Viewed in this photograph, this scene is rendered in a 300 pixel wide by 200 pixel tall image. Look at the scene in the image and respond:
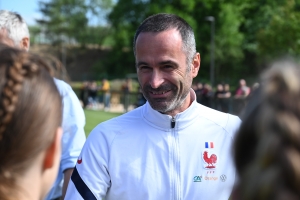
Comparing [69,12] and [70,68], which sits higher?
[69,12]

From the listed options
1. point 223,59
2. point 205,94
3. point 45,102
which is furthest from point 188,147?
point 223,59

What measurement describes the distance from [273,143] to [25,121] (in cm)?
81

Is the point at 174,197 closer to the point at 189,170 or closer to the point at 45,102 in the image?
the point at 189,170

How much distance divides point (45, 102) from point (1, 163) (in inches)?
9.3

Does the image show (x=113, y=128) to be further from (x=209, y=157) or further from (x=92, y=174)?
(x=209, y=157)

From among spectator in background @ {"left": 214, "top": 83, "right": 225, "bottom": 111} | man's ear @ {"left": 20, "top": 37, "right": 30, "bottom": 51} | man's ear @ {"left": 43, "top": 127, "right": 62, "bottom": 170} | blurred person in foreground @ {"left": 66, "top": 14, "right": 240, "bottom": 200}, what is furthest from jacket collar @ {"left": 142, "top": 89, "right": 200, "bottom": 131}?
spectator in background @ {"left": 214, "top": 83, "right": 225, "bottom": 111}

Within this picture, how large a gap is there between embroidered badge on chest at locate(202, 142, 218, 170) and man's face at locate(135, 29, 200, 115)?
11.9 inches

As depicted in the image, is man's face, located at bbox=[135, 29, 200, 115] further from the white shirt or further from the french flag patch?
the white shirt

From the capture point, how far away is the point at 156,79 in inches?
129

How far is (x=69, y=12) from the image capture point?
87000mm

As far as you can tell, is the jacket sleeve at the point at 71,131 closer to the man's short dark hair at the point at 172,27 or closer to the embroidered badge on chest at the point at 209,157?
the man's short dark hair at the point at 172,27

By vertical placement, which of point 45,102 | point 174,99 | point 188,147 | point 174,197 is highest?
point 45,102

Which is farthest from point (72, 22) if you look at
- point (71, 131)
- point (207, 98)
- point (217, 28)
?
point (71, 131)

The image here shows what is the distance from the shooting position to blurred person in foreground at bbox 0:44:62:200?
165 centimetres
